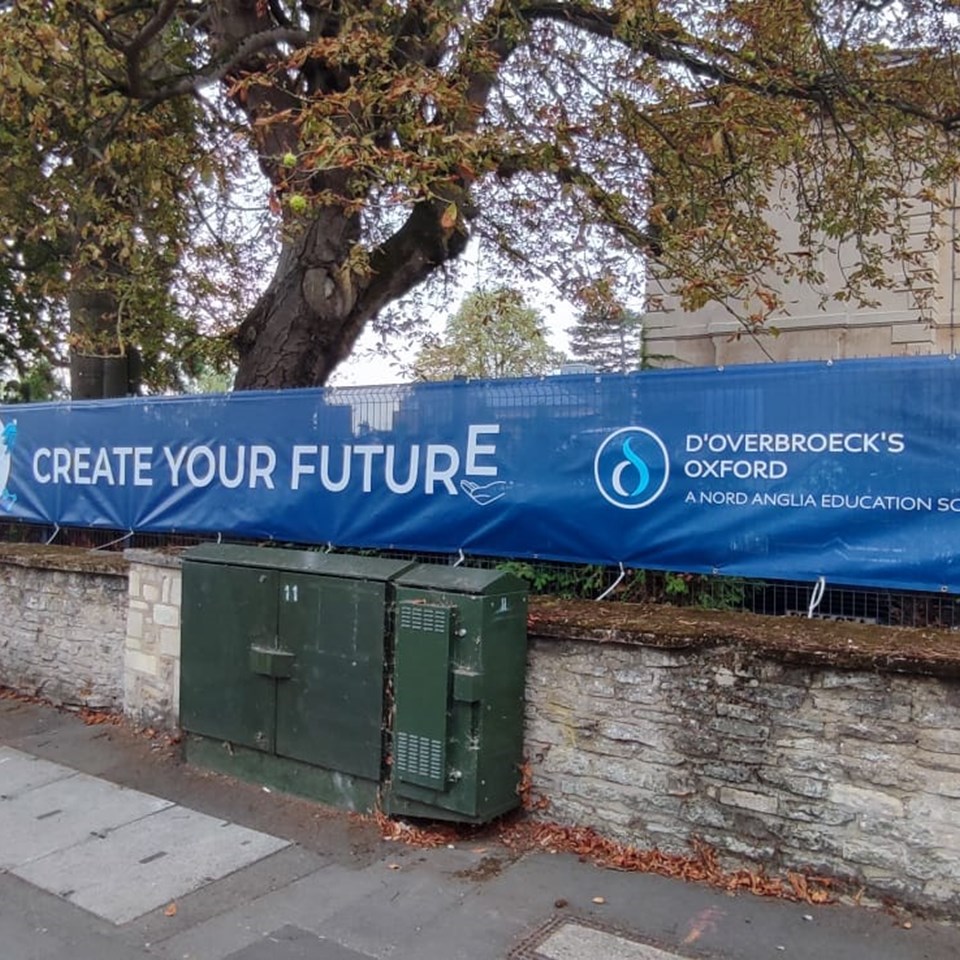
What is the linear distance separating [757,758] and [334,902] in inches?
77.7

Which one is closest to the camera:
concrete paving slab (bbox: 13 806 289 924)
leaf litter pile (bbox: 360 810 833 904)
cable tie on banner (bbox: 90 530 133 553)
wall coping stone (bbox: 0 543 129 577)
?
leaf litter pile (bbox: 360 810 833 904)

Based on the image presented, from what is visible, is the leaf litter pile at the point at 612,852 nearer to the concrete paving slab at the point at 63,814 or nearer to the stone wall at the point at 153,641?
→ the concrete paving slab at the point at 63,814

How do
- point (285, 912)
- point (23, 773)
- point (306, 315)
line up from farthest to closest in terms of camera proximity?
point (306, 315)
point (23, 773)
point (285, 912)

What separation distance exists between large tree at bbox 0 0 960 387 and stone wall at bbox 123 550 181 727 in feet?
8.45

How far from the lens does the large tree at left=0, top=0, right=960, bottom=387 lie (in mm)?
6094

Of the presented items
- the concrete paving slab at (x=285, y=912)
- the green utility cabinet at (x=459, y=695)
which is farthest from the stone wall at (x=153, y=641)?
the concrete paving slab at (x=285, y=912)

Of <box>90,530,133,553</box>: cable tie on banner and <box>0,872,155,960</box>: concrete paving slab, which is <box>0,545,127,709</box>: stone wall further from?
<box>0,872,155,960</box>: concrete paving slab

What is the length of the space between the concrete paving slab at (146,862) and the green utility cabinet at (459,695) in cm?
83

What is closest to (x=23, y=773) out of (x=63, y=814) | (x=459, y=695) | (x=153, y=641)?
(x=63, y=814)

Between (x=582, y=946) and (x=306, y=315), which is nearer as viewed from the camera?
(x=582, y=946)

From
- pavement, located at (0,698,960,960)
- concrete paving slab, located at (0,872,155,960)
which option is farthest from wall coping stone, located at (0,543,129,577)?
concrete paving slab, located at (0,872,155,960)

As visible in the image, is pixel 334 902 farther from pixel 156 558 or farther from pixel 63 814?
pixel 156 558

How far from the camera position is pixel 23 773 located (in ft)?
18.5

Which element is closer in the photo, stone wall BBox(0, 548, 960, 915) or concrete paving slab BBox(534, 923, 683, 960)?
concrete paving slab BBox(534, 923, 683, 960)
